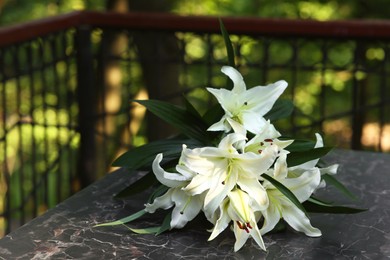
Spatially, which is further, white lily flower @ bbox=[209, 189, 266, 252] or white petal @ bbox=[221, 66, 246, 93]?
white petal @ bbox=[221, 66, 246, 93]

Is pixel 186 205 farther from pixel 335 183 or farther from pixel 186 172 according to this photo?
pixel 335 183

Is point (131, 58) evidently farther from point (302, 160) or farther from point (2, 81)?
point (302, 160)

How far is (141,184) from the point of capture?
1883 millimetres

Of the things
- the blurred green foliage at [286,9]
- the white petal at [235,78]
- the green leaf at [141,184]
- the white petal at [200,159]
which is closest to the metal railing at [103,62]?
the green leaf at [141,184]

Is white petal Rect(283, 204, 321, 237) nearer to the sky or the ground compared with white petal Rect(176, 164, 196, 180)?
nearer to the ground

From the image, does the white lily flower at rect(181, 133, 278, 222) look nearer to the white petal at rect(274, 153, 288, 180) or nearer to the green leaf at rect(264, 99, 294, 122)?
the white petal at rect(274, 153, 288, 180)

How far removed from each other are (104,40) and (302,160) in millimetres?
2248

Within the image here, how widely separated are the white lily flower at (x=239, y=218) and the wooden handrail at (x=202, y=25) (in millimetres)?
1676

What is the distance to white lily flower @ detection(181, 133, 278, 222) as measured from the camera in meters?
1.65

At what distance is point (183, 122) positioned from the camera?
1.86 m

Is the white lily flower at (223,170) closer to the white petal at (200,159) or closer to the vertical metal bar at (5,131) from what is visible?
the white petal at (200,159)

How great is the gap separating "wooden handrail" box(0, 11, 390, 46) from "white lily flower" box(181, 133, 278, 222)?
164cm

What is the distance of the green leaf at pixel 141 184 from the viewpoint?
1.87 m

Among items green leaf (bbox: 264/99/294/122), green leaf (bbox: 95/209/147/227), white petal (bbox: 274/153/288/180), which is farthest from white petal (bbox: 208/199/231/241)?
green leaf (bbox: 264/99/294/122)
